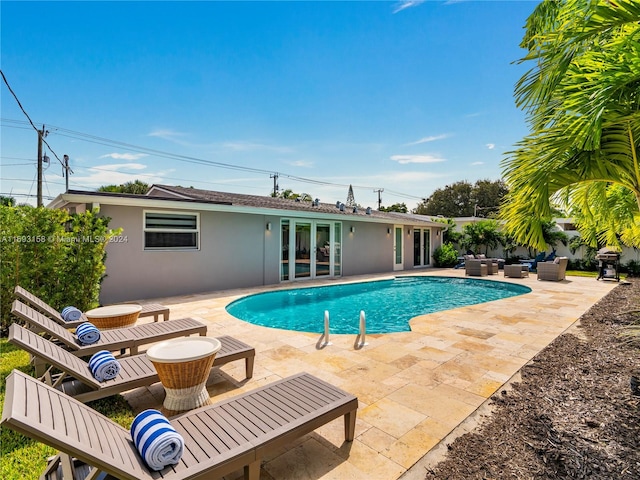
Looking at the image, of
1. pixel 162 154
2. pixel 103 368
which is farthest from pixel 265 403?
pixel 162 154

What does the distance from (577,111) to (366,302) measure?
9.20 m

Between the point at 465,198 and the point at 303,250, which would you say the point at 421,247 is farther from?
the point at 465,198

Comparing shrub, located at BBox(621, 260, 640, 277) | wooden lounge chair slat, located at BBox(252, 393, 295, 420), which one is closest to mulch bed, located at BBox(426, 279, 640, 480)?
wooden lounge chair slat, located at BBox(252, 393, 295, 420)

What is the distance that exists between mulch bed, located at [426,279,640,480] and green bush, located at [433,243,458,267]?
1610cm

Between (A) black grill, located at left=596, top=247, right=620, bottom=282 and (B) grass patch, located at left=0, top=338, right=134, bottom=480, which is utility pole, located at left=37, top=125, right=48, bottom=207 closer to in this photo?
(B) grass patch, located at left=0, top=338, right=134, bottom=480

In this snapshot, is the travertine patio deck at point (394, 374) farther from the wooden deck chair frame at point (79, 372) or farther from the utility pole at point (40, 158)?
the utility pole at point (40, 158)

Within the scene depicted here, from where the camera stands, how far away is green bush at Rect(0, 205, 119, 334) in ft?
20.5

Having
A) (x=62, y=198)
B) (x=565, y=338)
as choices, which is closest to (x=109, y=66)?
(x=62, y=198)

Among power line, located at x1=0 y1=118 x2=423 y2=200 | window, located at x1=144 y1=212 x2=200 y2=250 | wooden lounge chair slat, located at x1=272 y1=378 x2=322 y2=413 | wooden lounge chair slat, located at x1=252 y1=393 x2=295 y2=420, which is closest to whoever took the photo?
wooden lounge chair slat, located at x1=252 y1=393 x2=295 y2=420

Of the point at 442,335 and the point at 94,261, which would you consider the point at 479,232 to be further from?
the point at 94,261

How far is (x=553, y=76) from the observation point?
296 centimetres

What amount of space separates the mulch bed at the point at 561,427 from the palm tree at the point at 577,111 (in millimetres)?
1864

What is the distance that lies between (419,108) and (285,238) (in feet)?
30.3

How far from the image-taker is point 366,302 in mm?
11234
